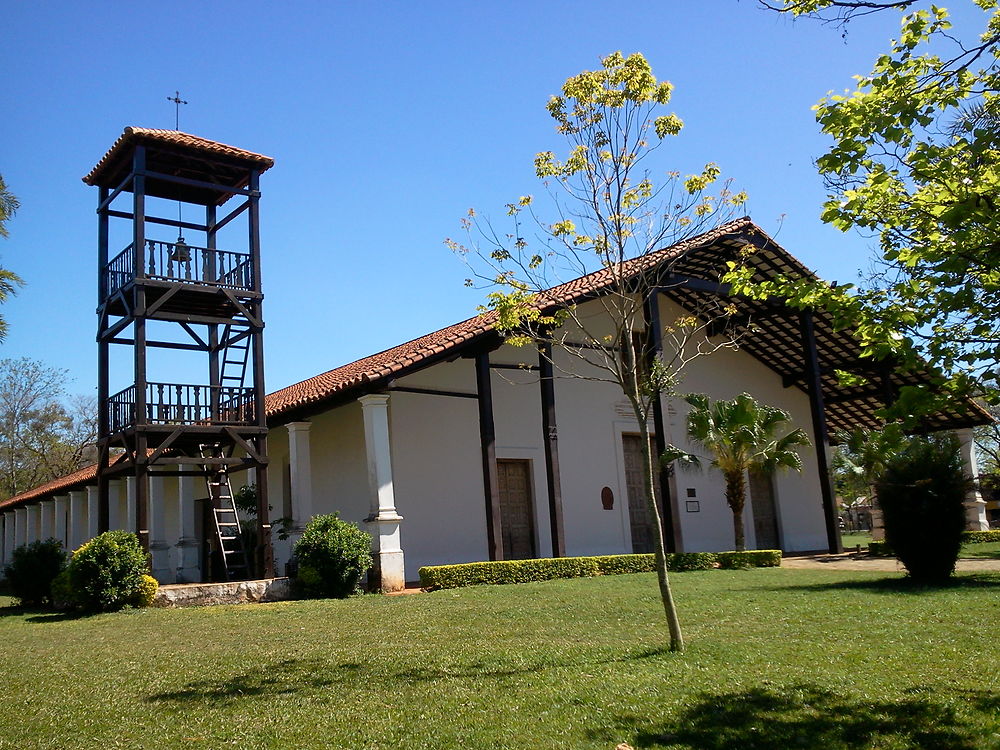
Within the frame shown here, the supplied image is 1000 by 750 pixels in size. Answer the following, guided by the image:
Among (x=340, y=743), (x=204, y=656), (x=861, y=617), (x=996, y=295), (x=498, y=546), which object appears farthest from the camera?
(x=498, y=546)

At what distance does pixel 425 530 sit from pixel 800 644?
11519mm

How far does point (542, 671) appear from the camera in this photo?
22.0 ft

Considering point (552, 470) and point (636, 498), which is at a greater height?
point (552, 470)

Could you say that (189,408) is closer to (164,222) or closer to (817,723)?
(164,222)

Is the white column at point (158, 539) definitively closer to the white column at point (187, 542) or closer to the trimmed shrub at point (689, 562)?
the white column at point (187, 542)

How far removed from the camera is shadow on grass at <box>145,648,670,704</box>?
21.0 feet

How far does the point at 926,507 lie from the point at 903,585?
1.08m

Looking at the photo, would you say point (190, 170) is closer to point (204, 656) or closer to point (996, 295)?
point (204, 656)

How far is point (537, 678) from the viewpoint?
6.44m

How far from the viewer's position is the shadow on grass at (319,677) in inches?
252

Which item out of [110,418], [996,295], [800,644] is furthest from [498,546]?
[996,295]

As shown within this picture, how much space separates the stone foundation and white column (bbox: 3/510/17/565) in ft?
77.7

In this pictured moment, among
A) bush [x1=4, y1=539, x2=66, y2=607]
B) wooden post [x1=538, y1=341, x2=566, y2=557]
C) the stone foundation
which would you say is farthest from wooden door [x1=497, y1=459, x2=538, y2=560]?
bush [x1=4, y1=539, x2=66, y2=607]

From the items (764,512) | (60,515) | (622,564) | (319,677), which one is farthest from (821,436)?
(60,515)
